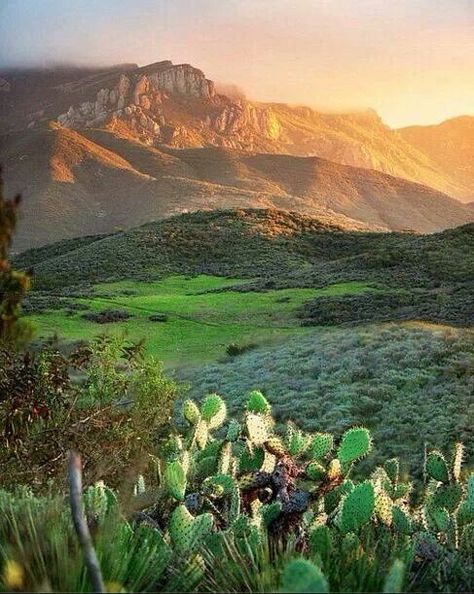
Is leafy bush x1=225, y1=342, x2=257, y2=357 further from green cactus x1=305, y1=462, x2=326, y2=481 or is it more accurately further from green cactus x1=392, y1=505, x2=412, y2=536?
green cactus x1=392, y1=505, x2=412, y2=536

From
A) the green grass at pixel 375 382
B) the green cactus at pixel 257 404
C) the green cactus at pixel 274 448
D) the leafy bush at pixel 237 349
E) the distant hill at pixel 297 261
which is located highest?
the green cactus at pixel 257 404

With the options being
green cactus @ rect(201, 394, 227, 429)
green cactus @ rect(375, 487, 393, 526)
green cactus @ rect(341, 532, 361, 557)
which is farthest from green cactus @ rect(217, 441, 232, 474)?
green cactus @ rect(341, 532, 361, 557)

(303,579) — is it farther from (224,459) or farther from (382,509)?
(224,459)

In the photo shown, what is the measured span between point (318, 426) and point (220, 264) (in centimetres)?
5110

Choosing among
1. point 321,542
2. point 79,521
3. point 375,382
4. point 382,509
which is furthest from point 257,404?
point 375,382

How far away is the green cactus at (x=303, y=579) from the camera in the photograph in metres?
2.42

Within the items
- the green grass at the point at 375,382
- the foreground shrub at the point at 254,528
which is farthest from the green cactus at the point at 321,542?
the green grass at the point at 375,382

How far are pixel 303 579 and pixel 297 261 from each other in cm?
6456

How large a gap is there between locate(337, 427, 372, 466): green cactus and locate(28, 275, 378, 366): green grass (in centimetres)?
1719

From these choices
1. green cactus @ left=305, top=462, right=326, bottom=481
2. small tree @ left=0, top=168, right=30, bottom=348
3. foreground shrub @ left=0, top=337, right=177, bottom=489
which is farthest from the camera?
foreground shrub @ left=0, top=337, right=177, bottom=489

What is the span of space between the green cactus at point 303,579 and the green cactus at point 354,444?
3.80m

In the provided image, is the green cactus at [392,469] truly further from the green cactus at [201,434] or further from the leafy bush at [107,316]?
the leafy bush at [107,316]

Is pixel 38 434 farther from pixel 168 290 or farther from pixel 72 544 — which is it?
pixel 168 290

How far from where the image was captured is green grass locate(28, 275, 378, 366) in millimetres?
27047
